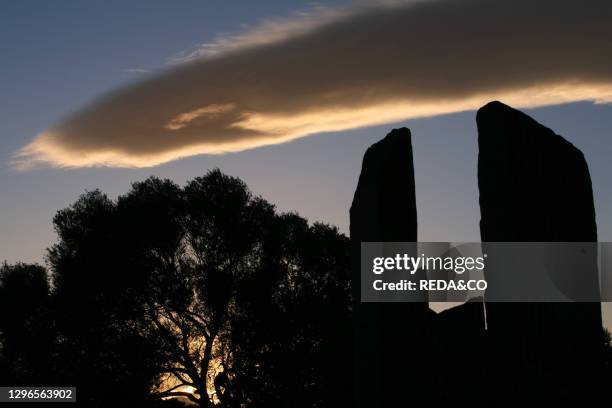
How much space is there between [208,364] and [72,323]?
533cm

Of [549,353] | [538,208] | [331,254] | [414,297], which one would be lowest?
[549,353]

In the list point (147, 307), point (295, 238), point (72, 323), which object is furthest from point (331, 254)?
point (72, 323)

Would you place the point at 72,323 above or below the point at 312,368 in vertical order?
above

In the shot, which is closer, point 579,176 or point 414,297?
point 579,176

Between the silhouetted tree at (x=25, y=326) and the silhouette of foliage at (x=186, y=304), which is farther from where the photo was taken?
the silhouetted tree at (x=25, y=326)

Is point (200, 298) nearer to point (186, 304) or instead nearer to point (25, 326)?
point (186, 304)

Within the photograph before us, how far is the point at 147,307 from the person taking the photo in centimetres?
2862

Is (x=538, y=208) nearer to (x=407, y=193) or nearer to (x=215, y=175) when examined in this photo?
(x=407, y=193)

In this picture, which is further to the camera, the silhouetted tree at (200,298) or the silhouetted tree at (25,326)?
the silhouetted tree at (25,326)

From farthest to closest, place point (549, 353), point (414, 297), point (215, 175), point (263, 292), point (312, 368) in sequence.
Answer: point (215, 175)
point (263, 292)
point (312, 368)
point (414, 297)
point (549, 353)

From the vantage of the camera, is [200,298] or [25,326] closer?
[200,298]

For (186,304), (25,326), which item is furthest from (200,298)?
(25,326)

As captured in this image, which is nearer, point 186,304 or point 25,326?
point 186,304

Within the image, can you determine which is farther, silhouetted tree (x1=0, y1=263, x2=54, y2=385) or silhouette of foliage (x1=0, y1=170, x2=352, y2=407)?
silhouetted tree (x1=0, y1=263, x2=54, y2=385)
